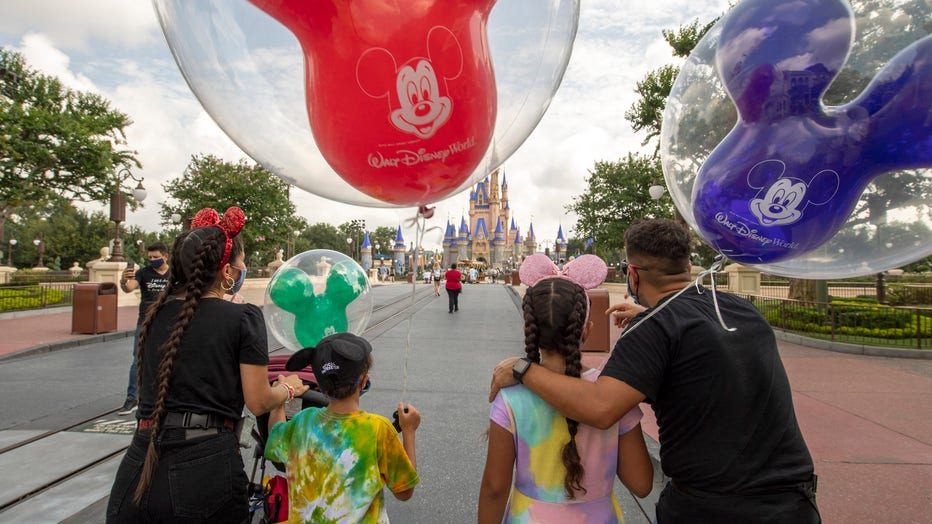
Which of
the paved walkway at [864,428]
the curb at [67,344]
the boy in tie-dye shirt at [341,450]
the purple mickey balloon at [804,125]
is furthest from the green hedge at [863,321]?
the curb at [67,344]

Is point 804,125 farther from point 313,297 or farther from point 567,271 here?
point 313,297

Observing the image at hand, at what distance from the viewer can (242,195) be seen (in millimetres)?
28266

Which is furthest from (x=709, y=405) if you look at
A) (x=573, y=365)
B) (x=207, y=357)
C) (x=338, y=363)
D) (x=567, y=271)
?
(x=207, y=357)

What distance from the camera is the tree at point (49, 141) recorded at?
17891 millimetres

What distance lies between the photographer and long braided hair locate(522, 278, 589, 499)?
64.2 inches

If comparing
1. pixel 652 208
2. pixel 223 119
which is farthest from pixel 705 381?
pixel 652 208

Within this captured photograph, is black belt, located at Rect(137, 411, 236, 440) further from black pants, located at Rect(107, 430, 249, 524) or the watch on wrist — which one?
Result: the watch on wrist

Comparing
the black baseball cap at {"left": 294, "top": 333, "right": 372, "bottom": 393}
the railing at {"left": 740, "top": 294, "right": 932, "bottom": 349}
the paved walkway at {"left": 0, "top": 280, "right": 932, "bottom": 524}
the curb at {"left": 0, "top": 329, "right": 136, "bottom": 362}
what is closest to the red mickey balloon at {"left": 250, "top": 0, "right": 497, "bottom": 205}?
the black baseball cap at {"left": 294, "top": 333, "right": 372, "bottom": 393}

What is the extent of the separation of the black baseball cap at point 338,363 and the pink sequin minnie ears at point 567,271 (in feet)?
2.03

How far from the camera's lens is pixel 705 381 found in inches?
61.0

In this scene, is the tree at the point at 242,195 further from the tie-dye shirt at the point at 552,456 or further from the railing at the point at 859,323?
the tie-dye shirt at the point at 552,456

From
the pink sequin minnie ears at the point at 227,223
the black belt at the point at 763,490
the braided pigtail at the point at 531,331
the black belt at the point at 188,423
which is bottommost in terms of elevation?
the black belt at the point at 763,490

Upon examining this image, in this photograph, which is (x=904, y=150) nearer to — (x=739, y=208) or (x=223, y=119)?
(x=739, y=208)

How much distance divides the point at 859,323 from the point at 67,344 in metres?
16.0
